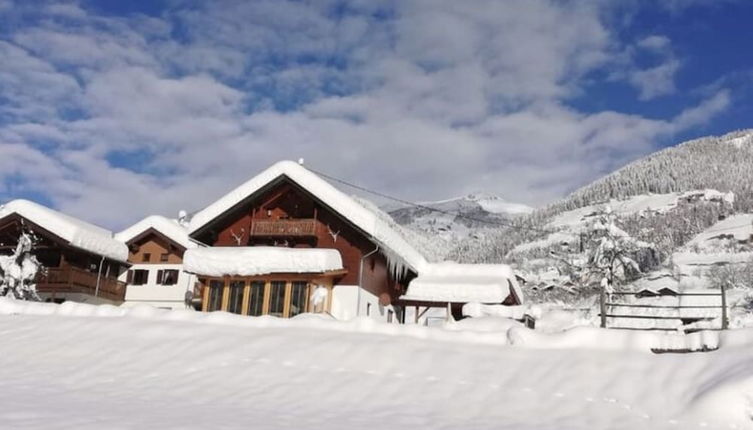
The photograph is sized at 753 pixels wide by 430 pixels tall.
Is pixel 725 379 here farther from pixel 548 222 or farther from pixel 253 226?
pixel 548 222

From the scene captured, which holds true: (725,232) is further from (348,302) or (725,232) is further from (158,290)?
(348,302)

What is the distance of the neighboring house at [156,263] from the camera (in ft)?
118

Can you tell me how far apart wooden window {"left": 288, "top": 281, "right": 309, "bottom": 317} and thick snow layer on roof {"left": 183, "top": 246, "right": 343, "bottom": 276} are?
0.76 metres

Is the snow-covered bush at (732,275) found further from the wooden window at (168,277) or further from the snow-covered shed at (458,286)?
the wooden window at (168,277)

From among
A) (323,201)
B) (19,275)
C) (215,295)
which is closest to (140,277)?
(19,275)

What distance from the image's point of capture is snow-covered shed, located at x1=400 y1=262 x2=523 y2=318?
2550 centimetres

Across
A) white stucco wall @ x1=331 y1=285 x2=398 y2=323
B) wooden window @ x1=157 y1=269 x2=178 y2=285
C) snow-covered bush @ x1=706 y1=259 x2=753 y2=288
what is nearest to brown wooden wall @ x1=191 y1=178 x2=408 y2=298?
white stucco wall @ x1=331 y1=285 x2=398 y2=323

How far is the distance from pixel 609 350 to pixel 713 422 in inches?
110

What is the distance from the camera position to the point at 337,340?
39.0ft

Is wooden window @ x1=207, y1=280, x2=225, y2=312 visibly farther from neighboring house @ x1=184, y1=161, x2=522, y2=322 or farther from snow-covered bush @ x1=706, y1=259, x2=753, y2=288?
snow-covered bush @ x1=706, y1=259, x2=753, y2=288

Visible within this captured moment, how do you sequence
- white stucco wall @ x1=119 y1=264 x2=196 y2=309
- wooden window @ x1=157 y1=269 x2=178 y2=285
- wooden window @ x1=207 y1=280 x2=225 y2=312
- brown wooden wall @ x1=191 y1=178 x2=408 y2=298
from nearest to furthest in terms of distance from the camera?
wooden window @ x1=207 y1=280 x2=225 y2=312
brown wooden wall @ x1=191 y1=178 x2=408 y2=298
white stucco wall @ x1=119 y1=264 x2=196 y2=309
wooden window @ x1=157 y1=269 x2=178 y2=285

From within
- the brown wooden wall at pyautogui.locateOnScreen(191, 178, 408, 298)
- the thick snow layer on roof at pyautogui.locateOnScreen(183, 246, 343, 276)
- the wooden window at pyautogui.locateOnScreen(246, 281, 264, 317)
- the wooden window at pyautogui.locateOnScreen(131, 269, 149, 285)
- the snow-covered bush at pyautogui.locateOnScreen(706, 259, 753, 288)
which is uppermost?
the snow-covered bush at pyautogui.locateOnScreen(706, 259, 753, 288)

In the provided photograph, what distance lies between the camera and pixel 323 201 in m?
25.6

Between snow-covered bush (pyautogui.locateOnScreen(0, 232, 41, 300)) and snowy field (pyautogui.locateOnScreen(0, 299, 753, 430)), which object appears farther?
snow-covered bush (pyautogui.locateOnScreen(0, 232, 41, 300))
